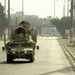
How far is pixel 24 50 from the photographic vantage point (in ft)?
89.4

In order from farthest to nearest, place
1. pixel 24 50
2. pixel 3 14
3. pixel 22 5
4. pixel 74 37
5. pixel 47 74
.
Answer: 1. pixel 22 5
2. pixel 3 14
3. pixel 74 37
4. pixel 24 50
5. pixel 47 74

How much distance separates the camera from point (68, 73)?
20.8 meters

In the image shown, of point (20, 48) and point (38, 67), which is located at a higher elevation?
point (20, 48)

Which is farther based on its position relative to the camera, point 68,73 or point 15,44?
point 15,44

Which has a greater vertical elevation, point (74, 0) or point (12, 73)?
point (74, 0)

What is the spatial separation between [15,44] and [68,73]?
25.4 ft

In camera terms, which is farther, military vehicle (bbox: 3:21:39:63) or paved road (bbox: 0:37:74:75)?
military vehicle (bbox: 3:21:39:63)

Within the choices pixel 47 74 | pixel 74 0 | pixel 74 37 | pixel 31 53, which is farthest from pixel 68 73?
pixel 74 0

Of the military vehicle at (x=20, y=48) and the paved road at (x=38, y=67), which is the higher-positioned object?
the military vehicle at (x=20, y=48)

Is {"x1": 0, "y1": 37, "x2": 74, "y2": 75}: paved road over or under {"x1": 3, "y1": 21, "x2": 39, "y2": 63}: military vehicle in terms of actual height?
under

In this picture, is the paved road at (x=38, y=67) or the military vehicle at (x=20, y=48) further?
the military vehicle at (x=20, y=48)

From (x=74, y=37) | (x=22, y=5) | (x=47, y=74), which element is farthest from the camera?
(x=22, y=5)

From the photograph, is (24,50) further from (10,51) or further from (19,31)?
(19,31)

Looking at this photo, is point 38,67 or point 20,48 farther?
point 20,48
